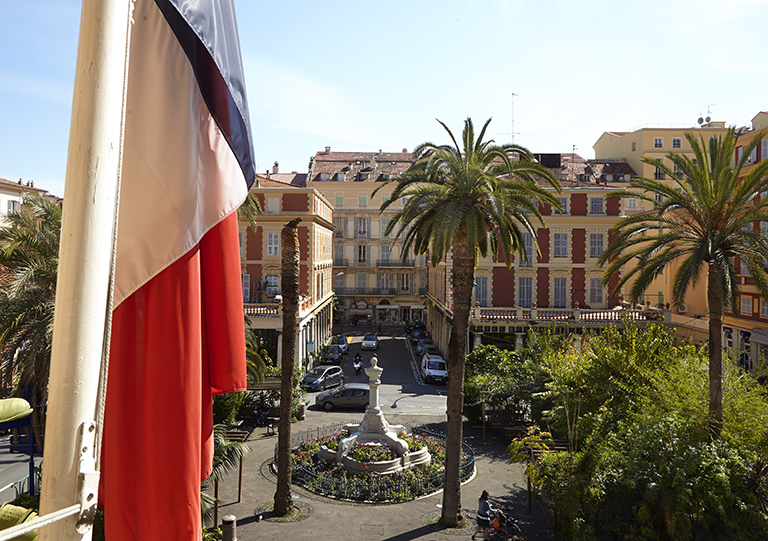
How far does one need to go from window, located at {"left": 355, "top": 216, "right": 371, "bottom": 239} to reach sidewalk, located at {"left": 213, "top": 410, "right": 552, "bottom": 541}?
46996 millimetres

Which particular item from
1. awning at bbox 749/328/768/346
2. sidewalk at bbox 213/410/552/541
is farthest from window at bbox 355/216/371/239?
sidewalk at bbox 213/410/552/541

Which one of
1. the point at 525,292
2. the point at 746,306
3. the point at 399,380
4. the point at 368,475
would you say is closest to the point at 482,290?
the point at 525,292

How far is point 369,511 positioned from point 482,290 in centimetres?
2699

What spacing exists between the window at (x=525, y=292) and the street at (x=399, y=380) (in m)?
9.20

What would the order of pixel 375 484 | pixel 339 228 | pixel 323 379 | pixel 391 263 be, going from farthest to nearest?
pixel 339 228 → pixel 391 263 → pixel 323 379 → pixel 375 484

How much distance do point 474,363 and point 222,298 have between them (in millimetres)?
25784

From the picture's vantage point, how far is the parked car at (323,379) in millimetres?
34219

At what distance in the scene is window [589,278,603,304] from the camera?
42781 millimetres

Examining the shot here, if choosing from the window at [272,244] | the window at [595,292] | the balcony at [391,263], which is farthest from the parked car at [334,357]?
the balcony at [391,263]

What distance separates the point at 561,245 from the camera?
42750mm

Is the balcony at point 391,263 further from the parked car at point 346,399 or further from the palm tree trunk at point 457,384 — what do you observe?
the palm tree trunk at point 457,384

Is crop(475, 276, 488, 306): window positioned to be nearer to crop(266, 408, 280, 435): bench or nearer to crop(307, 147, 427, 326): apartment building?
crop(266, 408, 280, 435): bench

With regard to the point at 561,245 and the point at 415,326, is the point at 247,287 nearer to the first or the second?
the point at 561,245

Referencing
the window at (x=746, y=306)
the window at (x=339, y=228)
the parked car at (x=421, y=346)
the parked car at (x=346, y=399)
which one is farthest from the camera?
the window at (x=339, y=228)
